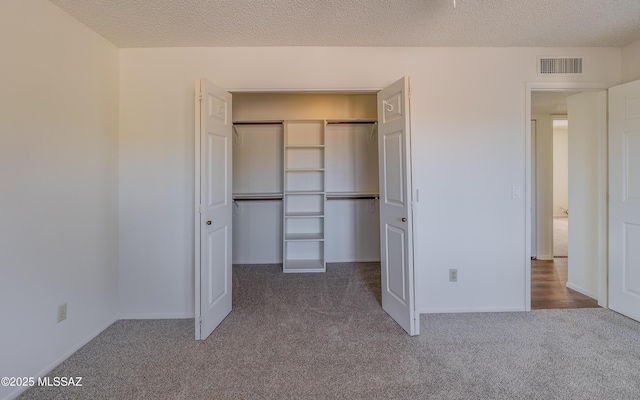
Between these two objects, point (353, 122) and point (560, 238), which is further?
point (560, 238)

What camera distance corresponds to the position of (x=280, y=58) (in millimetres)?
2713

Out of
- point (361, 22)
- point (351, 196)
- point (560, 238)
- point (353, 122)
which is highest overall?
point (361, 22)

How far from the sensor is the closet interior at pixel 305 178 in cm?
440

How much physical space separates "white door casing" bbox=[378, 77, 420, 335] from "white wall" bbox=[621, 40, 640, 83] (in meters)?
2.30

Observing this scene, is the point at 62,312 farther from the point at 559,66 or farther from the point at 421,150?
the point at 559,66

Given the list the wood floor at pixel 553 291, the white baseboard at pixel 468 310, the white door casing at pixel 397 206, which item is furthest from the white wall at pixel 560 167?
the white door casing at pixel 397 206

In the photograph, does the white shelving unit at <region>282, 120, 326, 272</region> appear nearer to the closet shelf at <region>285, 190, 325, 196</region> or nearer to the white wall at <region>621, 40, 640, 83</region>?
the closet shelf at <region>285, 190, 325, 196</region>

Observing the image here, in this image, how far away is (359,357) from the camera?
2.03m

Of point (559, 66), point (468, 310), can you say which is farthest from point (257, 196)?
point (559, 66)

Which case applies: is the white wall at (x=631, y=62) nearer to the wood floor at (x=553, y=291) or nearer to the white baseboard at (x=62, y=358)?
the wood floor at (x=553, y=291)

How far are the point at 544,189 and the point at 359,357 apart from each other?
15.0ft

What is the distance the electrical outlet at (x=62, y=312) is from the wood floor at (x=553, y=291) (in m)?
4.03

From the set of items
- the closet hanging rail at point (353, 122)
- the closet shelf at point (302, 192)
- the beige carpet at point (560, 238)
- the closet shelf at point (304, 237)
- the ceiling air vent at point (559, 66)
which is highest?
the ceiling air vent at point (559, 66)

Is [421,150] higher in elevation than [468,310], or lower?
higher
